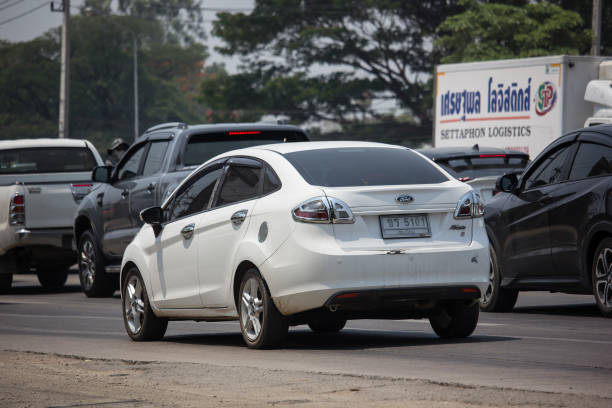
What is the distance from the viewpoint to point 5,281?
1986 centimetres

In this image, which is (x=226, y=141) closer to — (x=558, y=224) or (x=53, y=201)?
(x=558, y=224)

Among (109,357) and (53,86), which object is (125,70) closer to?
(53,86)

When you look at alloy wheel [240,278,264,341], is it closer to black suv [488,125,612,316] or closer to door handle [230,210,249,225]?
door handle [230,210,249,225]

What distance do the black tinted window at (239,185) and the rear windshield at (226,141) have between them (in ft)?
13.6

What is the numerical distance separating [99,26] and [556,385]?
3408 inches

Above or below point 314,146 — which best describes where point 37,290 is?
below

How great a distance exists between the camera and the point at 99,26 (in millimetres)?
91438

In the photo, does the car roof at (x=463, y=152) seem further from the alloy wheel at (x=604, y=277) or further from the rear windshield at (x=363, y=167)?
the rear windshield at (x=363, y=167)

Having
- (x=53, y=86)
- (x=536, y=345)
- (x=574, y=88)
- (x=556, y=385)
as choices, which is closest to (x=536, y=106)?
(x=574, y=88)

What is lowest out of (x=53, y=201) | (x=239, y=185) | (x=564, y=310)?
(x=564, y=310)

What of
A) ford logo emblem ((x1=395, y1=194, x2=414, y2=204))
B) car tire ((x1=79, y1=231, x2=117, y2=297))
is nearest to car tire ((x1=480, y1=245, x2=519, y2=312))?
ford logo emblem ((x1=395, y1=194, x2=414, y2=204))

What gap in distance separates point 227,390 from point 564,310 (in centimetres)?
702

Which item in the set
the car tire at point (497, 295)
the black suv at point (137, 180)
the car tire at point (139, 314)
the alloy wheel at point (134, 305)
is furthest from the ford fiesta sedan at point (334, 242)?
the black suv at point (137, 180)

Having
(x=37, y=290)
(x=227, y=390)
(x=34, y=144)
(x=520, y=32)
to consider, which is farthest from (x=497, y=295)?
(x=520, y=32)
